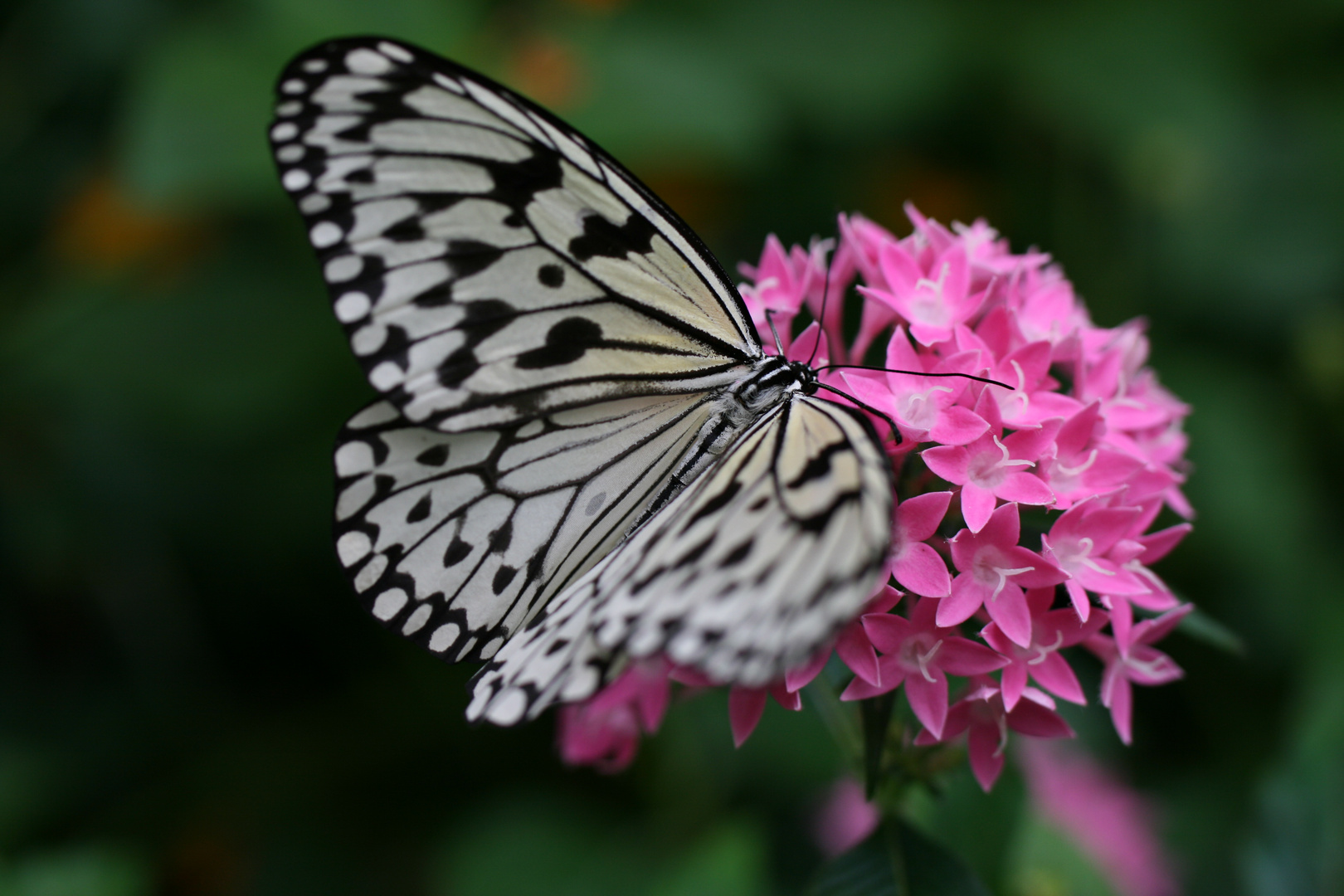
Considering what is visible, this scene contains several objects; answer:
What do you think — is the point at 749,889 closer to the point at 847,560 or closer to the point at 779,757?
the point at 779,757

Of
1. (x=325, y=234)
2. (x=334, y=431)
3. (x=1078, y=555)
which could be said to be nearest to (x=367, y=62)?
(x=325, y=234)

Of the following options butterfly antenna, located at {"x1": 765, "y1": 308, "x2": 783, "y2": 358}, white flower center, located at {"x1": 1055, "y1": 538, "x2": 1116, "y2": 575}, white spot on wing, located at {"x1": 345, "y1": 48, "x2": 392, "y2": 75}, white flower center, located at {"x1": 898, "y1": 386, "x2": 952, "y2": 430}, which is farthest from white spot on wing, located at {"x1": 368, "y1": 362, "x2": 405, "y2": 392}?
white flower center, located at {"x1": 1055, "y1": 538, "x2": 1116, "y2": 575}

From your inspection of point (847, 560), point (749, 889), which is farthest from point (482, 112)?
point (749, 889)

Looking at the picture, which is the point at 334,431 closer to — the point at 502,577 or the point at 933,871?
the point at 502,577

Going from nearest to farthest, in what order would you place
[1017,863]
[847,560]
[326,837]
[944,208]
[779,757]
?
1. [847,560]
2. [1017,863]
3. [779,757]
4. [326,837]
5. [944,208]

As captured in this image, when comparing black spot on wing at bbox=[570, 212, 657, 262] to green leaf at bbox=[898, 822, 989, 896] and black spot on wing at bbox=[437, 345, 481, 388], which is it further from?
green leaf at bbox=[898, 822, 989, 896]

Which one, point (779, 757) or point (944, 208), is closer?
point (779, 757)

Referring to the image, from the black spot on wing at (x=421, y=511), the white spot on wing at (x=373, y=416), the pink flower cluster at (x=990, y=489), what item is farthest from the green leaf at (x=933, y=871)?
the white spot on wing at (x=373, y=416)
